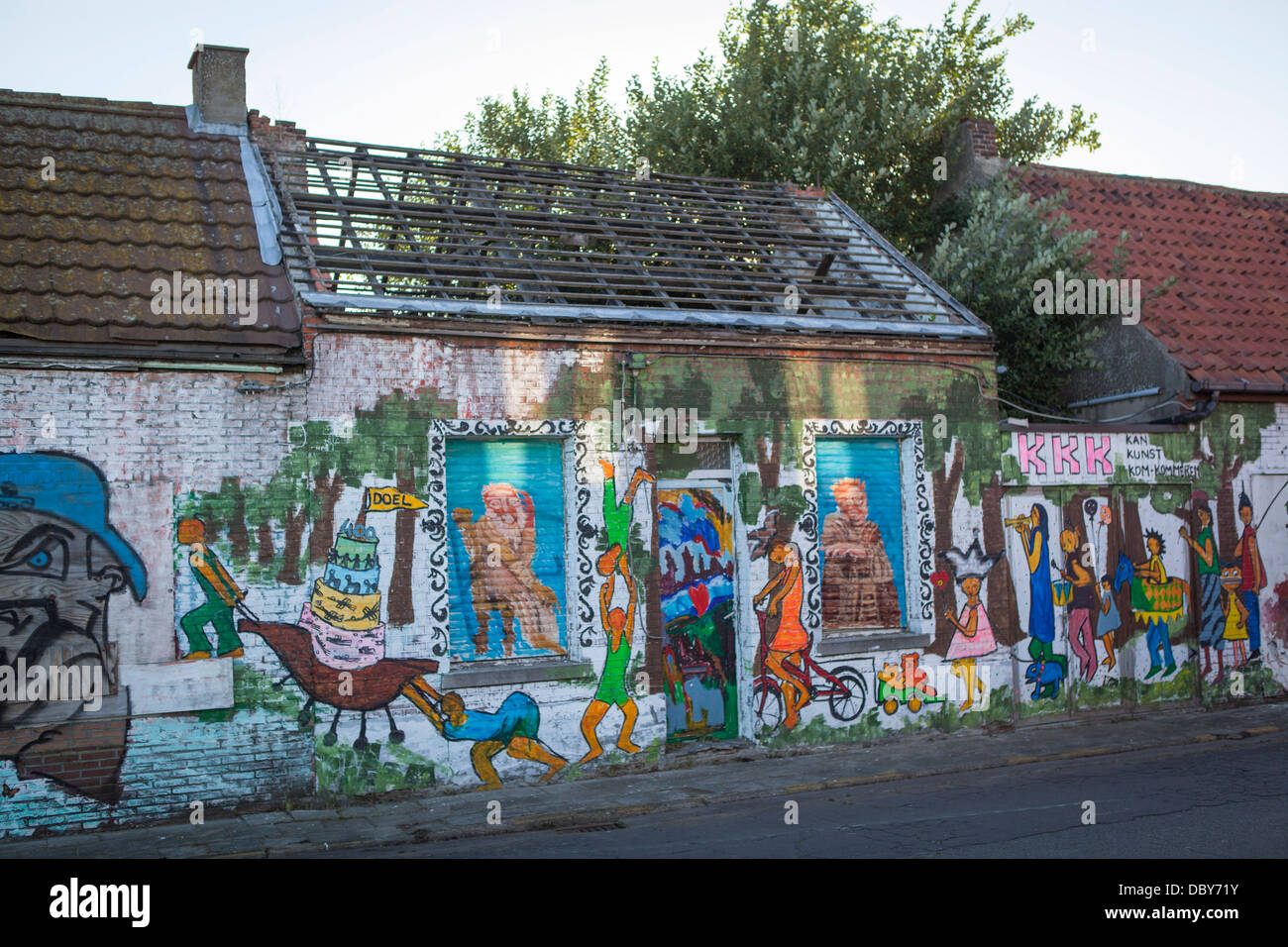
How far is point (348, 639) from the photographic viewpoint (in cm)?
962

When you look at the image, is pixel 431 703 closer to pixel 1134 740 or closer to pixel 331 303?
pixel 331 303

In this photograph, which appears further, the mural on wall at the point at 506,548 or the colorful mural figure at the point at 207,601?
the mural on wall at the point at 506,548

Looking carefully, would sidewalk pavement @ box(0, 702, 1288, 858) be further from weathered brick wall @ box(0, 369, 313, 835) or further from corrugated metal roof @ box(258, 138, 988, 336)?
corrugated metal roof @ box(258, 138, 988, 336)

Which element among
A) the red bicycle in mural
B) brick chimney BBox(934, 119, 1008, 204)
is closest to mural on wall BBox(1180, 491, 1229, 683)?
the red bicycle in mural

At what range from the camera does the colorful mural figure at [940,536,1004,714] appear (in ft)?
40.3

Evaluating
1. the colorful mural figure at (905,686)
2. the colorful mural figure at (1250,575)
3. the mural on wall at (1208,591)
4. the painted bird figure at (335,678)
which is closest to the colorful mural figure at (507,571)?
the painted bird figure at (335,678)

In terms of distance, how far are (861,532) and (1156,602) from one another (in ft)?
13.6

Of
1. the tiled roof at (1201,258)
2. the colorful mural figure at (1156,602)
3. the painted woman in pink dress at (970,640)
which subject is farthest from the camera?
the tiled roof at (1201,258)

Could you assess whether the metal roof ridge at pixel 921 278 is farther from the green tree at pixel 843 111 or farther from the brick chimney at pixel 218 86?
the brick chimney at pixel 218 86

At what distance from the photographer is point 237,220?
10742 millimetres

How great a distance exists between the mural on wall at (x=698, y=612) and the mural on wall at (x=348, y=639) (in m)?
2.50

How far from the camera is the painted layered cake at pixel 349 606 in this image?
9.53m

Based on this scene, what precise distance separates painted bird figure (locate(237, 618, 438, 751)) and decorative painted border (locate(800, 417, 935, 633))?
4.10 m

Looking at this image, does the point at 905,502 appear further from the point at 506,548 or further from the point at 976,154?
the point at 976,154
